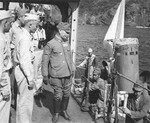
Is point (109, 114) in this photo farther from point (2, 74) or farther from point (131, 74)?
point (131, 74)

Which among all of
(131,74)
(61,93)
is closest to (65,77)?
(61,93)

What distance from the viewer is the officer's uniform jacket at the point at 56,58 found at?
424 centimetres

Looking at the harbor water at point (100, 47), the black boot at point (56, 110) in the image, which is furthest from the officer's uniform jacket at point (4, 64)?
the harbor water at point (100, 47)

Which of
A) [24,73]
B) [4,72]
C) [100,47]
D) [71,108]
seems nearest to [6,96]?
[4,72]

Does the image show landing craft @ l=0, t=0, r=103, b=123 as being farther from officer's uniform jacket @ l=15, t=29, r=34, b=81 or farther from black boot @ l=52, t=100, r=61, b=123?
officer's uniform jacket @ l=15, t=29, r=34, b=81

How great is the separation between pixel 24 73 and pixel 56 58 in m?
0.93

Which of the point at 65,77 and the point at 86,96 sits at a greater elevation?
the point at 65,77

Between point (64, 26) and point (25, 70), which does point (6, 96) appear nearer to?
point (25, 70)

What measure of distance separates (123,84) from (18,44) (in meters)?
4.88

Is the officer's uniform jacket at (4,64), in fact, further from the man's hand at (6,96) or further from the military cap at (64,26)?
the military cap at (64,26)

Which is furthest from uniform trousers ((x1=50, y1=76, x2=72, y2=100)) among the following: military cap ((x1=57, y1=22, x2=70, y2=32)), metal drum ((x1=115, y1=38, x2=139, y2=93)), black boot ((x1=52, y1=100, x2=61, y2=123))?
metal drum ((x1=115, y1=38, x2=139, y2=93))

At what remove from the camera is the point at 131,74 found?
8.31 meters

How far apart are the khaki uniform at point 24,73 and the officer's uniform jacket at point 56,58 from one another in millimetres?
607

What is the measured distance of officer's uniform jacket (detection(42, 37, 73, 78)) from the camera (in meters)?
4.24
